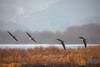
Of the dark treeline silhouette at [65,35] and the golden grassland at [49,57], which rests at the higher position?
the dark treeline silhouette at [65,35]

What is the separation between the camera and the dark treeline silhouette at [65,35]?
549 centimetres

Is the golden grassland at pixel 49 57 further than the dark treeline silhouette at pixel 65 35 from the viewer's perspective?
No

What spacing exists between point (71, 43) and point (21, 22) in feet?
3.63

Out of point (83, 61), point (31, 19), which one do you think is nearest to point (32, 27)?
point (31, 19)

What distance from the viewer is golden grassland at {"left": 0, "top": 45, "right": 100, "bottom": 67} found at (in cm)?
539

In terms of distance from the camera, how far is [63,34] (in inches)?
217

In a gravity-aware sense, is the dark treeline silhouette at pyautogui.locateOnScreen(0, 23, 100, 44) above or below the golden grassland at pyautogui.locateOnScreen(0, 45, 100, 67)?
above

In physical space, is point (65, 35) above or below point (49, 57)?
above

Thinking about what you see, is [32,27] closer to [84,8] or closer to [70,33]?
[70,33]

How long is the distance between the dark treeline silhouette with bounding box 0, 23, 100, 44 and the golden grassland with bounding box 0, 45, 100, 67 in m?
0.16

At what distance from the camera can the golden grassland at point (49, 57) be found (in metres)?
5.39

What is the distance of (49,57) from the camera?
547cm

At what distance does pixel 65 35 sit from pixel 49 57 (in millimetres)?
552

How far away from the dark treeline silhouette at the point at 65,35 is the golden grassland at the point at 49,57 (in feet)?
0.53
